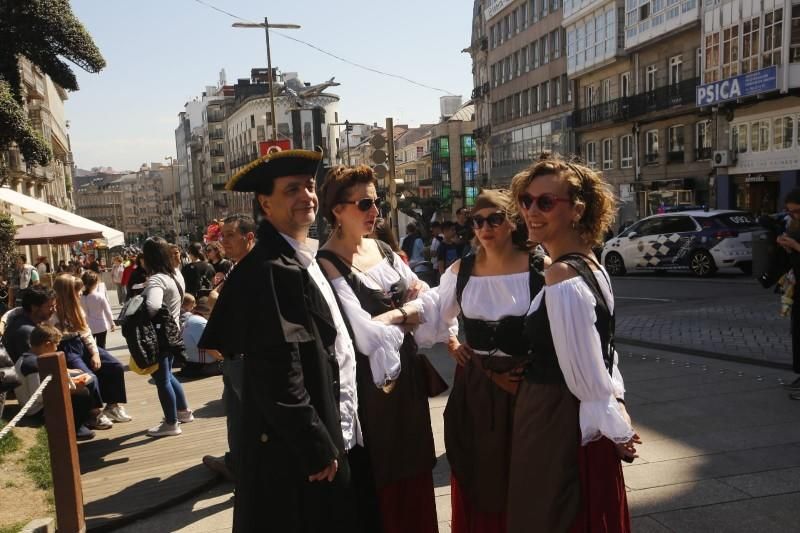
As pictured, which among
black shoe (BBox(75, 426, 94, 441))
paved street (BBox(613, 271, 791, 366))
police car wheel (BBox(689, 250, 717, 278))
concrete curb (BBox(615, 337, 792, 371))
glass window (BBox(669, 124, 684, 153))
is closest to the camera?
black shoe (BBox(75, 426, 94, 441))

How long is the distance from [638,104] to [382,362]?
32878 millimetres

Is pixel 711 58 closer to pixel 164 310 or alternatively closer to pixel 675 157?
pixel 675 157

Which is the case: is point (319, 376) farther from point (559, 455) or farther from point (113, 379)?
point (113, 379)

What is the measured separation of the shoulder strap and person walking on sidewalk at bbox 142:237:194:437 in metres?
3.25

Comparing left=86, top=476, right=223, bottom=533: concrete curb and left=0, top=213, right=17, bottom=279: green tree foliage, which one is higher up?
left=0, top=213, right=17, bottom=279: green tree foliage

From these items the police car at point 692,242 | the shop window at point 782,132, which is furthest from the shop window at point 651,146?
the police car at point 692,242

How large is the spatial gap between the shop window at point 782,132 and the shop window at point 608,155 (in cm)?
1161

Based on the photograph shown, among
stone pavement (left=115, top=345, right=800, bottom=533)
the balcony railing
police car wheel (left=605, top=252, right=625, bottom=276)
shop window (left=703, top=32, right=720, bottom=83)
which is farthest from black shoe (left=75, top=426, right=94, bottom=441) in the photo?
the balcony railing

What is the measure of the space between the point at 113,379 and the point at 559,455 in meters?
5.39

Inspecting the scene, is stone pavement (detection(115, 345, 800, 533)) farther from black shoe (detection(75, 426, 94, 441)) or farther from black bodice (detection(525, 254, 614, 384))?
black shoe (detection(75, 426, 94, 441))

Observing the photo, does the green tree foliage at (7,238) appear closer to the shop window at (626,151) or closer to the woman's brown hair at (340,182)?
the woman's brown hair at (340,182)

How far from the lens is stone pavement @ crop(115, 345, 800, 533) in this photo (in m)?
3.69

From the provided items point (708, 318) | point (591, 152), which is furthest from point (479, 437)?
point (591, 152)

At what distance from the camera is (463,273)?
350cm
